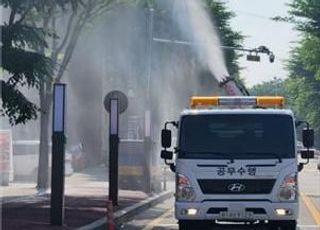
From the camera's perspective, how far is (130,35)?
4697 cm

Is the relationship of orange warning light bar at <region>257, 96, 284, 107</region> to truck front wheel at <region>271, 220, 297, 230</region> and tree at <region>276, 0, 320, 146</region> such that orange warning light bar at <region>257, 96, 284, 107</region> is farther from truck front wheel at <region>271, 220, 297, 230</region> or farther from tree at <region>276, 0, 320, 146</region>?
tree at <region>276, 0, 320, 146</region>

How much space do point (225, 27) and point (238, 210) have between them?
44800mm

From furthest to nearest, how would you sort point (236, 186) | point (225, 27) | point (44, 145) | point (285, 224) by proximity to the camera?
point (225, 27)
point (44, 145)
point (285, 224)
point (236, 186)

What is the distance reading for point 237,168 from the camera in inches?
537

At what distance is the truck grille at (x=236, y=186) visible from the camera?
537 inches

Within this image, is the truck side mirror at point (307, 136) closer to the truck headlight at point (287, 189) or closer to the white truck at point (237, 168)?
the white truck at point (237, 168)

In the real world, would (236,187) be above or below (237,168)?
below

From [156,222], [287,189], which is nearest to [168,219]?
[156,222]

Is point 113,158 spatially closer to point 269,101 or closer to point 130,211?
point 130,211

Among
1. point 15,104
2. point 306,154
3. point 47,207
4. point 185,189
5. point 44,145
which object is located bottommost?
point 47,207

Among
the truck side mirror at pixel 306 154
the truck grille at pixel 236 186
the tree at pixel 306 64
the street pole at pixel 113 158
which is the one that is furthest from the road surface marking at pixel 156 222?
the tree at pixel 306 64

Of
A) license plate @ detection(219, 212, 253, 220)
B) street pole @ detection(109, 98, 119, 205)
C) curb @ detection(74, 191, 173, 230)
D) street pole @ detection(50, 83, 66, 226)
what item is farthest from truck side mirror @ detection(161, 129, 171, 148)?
street pole @ detection(109, 98, 119, 205)

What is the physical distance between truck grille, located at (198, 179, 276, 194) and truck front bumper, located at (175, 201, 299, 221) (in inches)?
7.2

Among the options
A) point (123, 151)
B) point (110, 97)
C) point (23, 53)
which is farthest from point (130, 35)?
point (23, 53)
